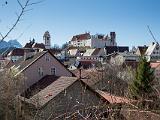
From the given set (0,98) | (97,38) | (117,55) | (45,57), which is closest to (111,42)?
(97,38)

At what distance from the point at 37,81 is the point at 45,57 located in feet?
8.60

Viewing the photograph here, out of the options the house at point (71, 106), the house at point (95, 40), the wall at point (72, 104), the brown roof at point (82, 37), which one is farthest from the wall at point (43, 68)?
the brown roof at point (82, 37)

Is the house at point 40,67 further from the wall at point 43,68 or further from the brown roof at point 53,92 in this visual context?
the brown roof at point 53,92

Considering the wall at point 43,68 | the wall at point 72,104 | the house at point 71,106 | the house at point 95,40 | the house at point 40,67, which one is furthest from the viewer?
the house at point 95,40

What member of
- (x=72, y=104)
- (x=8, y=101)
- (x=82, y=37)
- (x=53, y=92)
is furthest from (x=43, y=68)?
(x=82, y=37)

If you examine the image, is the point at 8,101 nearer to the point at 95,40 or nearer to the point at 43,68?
the point at 43,68

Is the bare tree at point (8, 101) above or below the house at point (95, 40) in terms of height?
below

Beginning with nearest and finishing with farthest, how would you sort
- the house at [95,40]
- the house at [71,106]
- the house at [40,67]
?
1. the house at [71,106]
2. the house at [40,67]
3. the house at [95,40]

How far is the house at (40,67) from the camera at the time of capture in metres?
32.0

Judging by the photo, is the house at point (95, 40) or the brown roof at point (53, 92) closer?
the brown roof at point (53, 92)

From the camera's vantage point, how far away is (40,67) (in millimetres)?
33062

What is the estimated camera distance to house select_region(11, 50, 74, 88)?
105 feet

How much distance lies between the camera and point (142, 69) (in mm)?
26750

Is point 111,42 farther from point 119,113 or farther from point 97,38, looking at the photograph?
point 119,113
